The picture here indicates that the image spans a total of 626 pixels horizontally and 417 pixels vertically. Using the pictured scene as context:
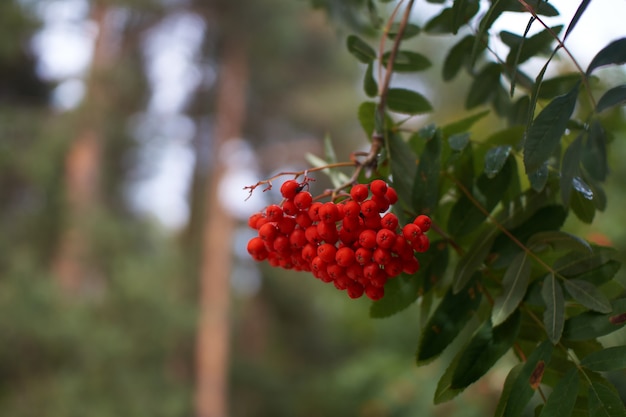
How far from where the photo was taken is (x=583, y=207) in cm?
56

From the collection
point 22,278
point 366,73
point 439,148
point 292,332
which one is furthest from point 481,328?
point 292,332

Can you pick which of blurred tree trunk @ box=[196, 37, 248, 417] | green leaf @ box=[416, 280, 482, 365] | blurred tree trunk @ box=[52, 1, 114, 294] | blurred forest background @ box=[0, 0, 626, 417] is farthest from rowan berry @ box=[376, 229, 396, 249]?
blurred tree trunk @ box=[196, 37, 248, 417]

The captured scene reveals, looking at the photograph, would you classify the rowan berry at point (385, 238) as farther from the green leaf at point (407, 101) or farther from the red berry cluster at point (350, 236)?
the green leaf at point (407, 101)

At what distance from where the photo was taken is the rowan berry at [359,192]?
0.48m

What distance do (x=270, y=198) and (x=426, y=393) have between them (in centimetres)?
246

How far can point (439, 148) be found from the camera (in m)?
0.55

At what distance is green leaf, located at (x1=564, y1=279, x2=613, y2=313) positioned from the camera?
0.47 metres

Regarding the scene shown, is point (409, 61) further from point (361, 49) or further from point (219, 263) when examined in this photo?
point (219, 263)

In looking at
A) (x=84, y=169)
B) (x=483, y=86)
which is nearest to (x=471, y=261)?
(x=483, y=86)

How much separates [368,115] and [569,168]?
226 millimetres

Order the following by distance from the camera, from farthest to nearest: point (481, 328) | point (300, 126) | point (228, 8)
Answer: point (300, 126) < point (228, 8) < point (481, 328)

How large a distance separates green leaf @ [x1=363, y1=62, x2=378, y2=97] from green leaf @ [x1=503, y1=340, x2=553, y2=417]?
32 cm

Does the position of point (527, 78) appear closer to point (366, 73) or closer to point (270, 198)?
point (366, 73)

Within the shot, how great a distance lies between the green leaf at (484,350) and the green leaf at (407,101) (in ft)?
0.84
